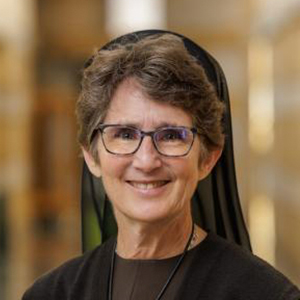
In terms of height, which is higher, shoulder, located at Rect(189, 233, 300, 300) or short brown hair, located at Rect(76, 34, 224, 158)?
short brown hair, located at Rect(76, 34, 224, 158)

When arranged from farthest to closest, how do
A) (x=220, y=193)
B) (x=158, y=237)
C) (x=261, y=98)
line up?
(x=261, y=98), (x=220, y=193), (x=158, y=237)

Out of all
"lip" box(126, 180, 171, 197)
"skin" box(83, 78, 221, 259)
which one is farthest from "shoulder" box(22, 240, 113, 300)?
"lip" box(126, 180, 171, 197)

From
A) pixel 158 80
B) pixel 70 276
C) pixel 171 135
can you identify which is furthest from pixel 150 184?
pixel 70 276

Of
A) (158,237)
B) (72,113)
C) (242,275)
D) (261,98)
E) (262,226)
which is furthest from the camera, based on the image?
(72,113)

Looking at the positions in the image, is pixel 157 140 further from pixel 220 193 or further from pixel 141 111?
pixel 220 193

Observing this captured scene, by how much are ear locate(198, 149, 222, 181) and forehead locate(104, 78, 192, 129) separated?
0.12 metres

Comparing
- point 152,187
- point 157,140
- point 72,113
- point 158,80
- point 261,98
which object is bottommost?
point 72,113

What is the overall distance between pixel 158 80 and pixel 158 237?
1.20 ft

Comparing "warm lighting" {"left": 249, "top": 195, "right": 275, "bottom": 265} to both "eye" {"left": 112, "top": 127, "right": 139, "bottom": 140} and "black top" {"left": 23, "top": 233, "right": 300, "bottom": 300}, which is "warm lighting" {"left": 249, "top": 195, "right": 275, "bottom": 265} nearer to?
"black top" {"left": 23, "top": 233, "right": 300, "bottom": 300}

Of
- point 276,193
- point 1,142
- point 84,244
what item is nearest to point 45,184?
point 1,142

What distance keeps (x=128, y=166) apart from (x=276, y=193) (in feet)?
11.7

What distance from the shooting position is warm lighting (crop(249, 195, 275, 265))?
15.9 ft

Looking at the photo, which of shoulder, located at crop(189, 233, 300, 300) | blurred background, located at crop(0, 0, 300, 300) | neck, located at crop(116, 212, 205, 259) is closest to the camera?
shoulder, located at crop(189, 233, 300, 300)

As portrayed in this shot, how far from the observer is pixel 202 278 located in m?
1.59
